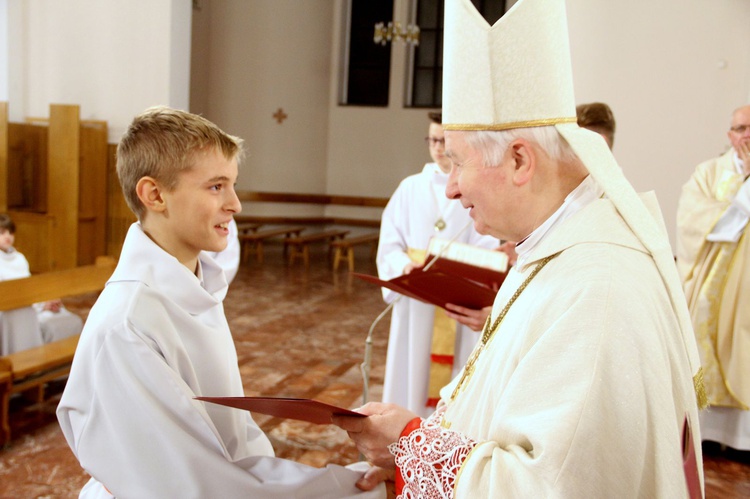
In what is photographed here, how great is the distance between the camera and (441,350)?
3861mm

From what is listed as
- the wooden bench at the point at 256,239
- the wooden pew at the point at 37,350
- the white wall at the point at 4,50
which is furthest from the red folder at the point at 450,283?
the wooden bench at the point at 256,239

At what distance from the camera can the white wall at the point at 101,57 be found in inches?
329

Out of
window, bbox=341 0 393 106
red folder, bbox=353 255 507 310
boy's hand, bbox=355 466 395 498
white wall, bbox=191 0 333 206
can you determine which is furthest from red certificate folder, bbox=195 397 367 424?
window, bbox=341 0 393 106

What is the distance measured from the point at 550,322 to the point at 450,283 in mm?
1342

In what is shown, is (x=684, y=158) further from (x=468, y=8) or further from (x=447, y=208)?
(x=468, y=8)

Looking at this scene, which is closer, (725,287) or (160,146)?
(160,146)

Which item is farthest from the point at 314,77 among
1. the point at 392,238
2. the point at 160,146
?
the point at 160,146

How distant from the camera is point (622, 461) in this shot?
1.17m

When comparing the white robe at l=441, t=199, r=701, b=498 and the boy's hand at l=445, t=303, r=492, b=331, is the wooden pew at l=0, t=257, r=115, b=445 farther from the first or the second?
the white robe at l=441, t=199, r=701, b=498

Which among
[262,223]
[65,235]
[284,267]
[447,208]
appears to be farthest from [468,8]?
[262,223]

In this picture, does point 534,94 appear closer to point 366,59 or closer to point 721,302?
point 721,302

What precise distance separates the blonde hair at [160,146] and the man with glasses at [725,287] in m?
3.60

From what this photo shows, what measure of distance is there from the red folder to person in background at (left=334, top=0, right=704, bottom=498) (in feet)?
3.09

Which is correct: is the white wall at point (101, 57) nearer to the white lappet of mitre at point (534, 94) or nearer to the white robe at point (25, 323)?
the white robe at point (25, 323)
